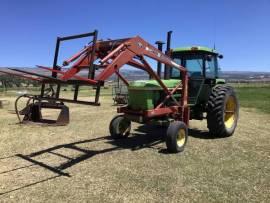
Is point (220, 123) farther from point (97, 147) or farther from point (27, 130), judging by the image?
point (27, 130)

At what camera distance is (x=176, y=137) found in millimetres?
7387

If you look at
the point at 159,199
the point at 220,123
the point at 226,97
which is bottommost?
the point at 159,199

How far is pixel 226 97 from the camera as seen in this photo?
357 inches

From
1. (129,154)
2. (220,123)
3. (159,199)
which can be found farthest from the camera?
(220,123)

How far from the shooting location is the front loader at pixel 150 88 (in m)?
6.30

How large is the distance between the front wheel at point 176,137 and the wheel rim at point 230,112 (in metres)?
2.50

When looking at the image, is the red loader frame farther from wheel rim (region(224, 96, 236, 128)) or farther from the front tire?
wheel rim (region(224, 96, 236, 128))

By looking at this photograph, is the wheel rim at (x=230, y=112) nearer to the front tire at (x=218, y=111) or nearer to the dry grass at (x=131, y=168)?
the front tire at (x=218, y=111)

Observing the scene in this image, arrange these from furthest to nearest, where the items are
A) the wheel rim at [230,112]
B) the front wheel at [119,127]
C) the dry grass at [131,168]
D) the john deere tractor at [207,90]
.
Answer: the wheel rim at [230,112], the john deere tractor at [207,90], the front wheel at [119,127], the dry grass at [131,168]

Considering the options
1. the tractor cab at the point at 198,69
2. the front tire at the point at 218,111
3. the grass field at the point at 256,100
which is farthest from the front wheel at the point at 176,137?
the grass field at the point at 256,100

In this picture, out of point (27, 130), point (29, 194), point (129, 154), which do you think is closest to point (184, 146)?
point (129, 154)

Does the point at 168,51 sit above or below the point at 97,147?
above

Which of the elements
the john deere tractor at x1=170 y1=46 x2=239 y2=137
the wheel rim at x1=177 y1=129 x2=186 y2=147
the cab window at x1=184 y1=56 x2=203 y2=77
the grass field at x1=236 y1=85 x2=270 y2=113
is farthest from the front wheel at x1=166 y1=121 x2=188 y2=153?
the grass field at x1=236 y1=85 x2=270 y2=113

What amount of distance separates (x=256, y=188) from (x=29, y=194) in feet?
11.0
